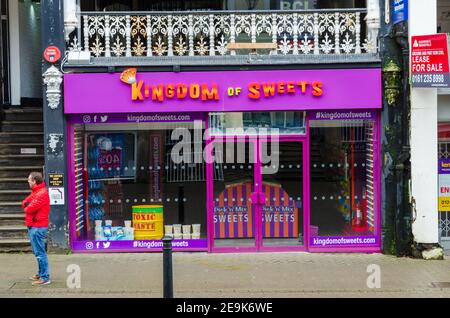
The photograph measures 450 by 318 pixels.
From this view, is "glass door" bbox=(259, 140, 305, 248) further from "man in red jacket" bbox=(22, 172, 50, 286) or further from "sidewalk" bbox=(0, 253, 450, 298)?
"man in red jacket" bbox=(22, 172, 50, 286)

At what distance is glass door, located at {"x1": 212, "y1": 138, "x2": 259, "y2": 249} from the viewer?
11773mm

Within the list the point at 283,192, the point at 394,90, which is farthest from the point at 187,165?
the point at 394,90

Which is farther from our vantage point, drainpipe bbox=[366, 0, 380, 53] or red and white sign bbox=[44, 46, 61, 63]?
drainpipe bbox=[366, 0, 380, 53]

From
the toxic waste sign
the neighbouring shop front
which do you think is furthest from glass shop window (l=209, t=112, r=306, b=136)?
the toxic waste sign

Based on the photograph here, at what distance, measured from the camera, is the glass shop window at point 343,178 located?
11758mm

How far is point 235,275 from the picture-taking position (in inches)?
397

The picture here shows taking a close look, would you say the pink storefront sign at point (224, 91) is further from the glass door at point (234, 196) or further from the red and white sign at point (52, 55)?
the glass door at point (234, 196)

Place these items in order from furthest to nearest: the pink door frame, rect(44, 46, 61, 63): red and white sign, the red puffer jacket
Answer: the pink door frame < rect(44, 46, 61, 63): red and white sign < the red puffer jacket

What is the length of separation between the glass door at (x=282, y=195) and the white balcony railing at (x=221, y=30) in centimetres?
180

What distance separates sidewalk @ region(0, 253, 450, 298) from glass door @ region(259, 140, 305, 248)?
1.43ft

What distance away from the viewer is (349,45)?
11664 millimetres

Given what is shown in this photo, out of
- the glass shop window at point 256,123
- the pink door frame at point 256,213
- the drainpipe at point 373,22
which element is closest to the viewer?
the drainpipe at point 373,22

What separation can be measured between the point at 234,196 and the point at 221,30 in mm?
3009

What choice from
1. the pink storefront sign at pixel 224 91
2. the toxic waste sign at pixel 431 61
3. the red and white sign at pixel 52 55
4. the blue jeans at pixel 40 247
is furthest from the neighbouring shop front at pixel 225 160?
the blue jeans at pixel 40 247
